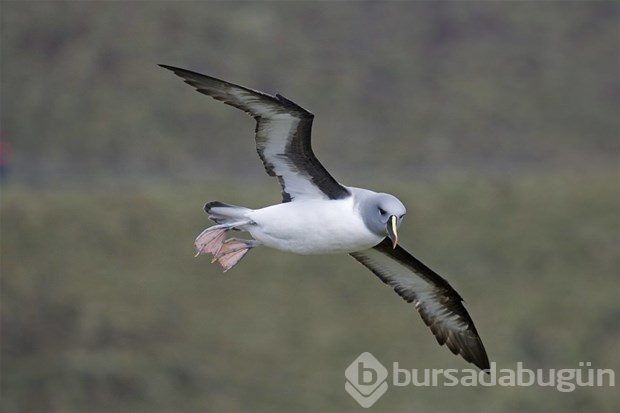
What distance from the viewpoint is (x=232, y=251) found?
476 inches

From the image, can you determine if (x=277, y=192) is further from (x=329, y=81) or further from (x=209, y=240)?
(x=209, y=240)

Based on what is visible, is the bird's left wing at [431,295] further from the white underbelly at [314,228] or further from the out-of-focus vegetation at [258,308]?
the out-of-focus vegetation at [258,308]

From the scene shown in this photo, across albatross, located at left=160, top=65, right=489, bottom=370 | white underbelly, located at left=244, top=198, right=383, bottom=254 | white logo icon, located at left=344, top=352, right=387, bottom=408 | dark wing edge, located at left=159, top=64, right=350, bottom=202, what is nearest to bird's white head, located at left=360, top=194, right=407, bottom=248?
albatross, located at left=160, top=65, right=489, bottom=370

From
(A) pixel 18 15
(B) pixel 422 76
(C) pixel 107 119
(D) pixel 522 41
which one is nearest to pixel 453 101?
(B) pixel 422 76

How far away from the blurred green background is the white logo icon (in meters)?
0.27

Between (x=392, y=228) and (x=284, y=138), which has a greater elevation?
(x=284, y=138)

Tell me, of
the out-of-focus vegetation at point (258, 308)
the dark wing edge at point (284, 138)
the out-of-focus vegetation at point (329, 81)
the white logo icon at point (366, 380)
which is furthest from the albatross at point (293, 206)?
the out-of-focus vegetation at point (329, 81)

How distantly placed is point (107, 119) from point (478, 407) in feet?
63.6

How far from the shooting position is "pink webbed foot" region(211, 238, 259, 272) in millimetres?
12008

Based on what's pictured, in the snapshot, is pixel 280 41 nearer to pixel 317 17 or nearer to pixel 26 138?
pixel 317 17

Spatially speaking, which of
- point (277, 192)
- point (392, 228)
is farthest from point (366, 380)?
point (392, 228)

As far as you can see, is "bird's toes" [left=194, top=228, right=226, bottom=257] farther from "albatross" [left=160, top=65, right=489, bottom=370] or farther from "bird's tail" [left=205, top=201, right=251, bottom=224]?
"bird's tail" [left=205, top=201, right=251, bottom=224]

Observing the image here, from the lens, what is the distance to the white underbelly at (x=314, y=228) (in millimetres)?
10820

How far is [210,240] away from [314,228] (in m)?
1.37
